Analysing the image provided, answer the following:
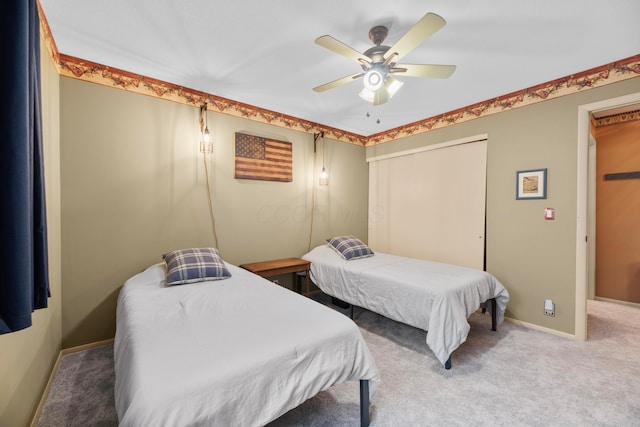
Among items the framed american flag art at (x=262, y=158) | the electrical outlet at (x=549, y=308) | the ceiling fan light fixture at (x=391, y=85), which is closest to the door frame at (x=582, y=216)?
the electrical outlet at (x=549, y=308)

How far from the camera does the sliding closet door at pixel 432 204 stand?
10.8 ft

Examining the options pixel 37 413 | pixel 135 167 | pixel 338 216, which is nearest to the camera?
pixel 37 413

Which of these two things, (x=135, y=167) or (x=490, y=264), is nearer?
(x=135, y=167)

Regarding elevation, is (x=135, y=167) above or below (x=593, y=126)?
below

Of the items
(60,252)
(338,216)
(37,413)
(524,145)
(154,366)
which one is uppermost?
(524,145)

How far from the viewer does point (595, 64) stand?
2.38 metres

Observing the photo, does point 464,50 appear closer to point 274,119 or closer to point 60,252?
point 274,119

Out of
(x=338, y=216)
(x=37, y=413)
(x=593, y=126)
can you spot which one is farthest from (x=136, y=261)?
(x=593, y=126)

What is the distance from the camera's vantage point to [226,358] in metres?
1.14

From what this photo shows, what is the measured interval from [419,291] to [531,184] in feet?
5.99

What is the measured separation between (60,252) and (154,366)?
1.94 metres

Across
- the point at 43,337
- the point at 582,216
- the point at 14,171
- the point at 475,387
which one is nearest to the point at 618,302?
the point at 582,216

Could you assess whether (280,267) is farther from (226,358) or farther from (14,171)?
(14,171)

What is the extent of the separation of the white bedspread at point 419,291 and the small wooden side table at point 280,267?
0.55 feet
